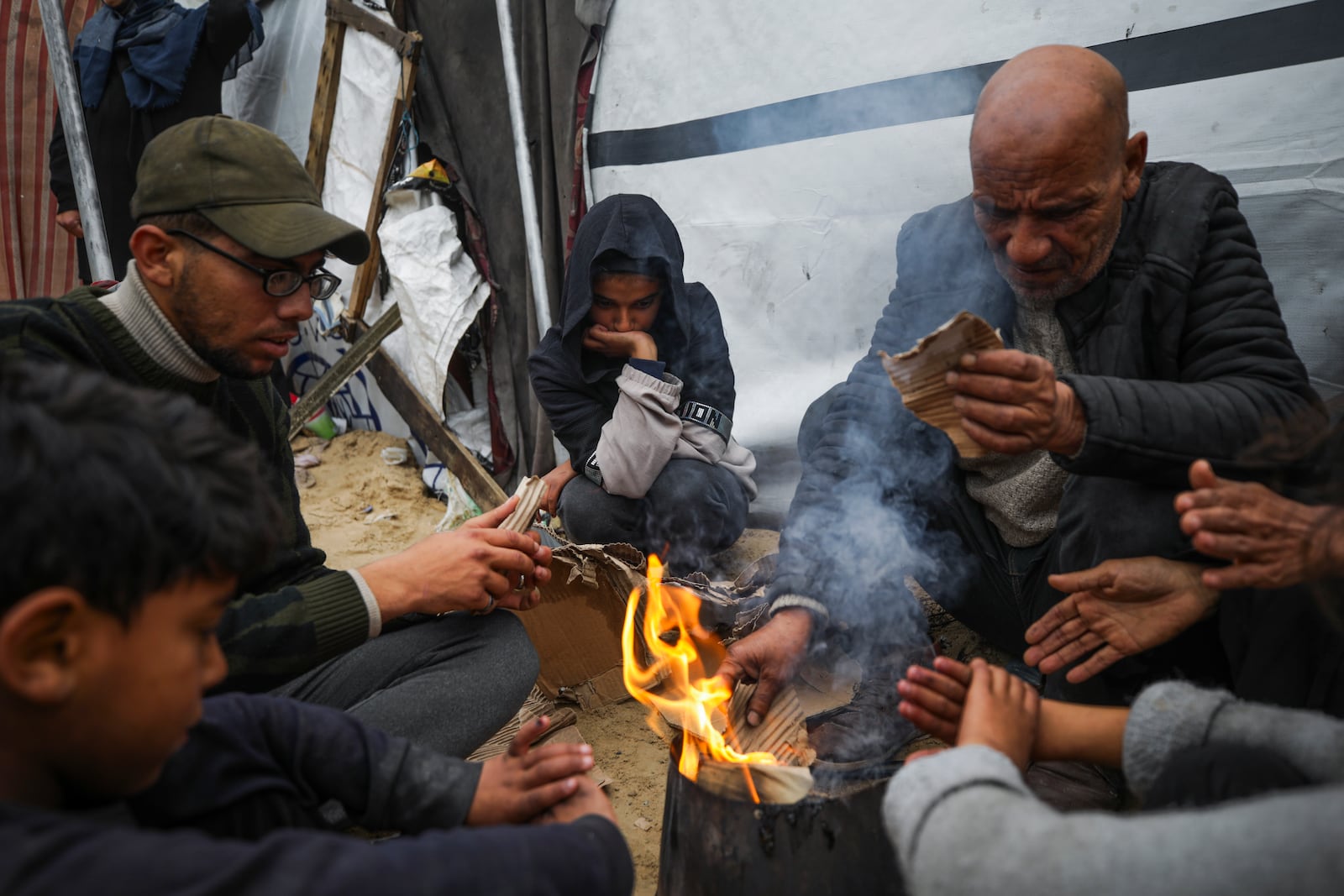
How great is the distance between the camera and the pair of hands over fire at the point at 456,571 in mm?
2129

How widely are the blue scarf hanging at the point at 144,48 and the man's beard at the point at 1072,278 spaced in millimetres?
4871

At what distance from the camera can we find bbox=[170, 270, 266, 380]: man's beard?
204cm

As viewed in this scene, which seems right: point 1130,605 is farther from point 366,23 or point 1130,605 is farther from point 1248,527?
point 366,23

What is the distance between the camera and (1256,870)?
38.2 inches

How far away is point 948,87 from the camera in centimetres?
314

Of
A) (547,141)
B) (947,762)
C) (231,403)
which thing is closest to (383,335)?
(547,141)

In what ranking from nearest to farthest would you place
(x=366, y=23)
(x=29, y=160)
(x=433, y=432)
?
(x=366, y=23), (x=433, y=432), (x=29, y=160)

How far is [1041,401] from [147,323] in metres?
2.02

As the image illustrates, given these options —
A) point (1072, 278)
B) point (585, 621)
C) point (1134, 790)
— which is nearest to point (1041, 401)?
point (1072, 278)

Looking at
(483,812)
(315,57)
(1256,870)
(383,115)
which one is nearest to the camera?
(1256,870)

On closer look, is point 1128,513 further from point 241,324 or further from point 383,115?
point 383,115

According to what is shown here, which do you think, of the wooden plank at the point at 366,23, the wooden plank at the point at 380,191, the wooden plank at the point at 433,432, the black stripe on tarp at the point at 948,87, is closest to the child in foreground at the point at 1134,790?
the black stripe on tarp at the point at 948,87

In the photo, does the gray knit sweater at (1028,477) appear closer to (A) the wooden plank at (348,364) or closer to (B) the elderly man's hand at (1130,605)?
(B) the elderly man's hand at (1130,605)

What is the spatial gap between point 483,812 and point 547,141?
3.64 m
